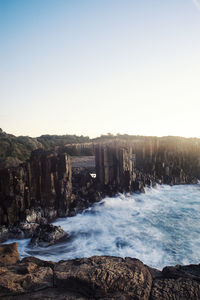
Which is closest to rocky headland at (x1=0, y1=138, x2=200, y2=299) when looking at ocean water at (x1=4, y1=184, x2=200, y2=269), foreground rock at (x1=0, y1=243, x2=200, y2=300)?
foreground rock at (x1=0, y1=243, x2=200, y2=300)

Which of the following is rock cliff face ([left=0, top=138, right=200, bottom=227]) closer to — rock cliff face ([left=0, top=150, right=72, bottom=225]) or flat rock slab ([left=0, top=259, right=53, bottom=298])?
rock cliff face ([left=0, top=150, right=72, bottom=225])

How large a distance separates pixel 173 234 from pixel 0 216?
9603mm

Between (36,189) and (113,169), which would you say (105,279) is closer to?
(36,189)

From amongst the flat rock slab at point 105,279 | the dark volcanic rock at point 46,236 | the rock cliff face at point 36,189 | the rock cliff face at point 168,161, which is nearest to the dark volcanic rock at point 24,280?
the flat rock slab at point 105,279

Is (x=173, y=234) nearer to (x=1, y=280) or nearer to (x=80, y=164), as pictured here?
(x=1, y=280)

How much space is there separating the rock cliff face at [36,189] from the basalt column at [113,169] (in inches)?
165

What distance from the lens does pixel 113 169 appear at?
62.4 feet

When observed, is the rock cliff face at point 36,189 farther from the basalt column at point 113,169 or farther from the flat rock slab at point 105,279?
the flat rock slab at point 105,279

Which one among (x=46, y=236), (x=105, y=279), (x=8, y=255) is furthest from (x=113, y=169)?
(x=105, y=279)

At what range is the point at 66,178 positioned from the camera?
1501 cm

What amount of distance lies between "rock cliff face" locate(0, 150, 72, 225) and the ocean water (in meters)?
1.39

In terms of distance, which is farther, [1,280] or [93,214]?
[93,214]

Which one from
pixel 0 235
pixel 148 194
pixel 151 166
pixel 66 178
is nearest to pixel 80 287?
pixel 0 235

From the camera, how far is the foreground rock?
3.79 meters
